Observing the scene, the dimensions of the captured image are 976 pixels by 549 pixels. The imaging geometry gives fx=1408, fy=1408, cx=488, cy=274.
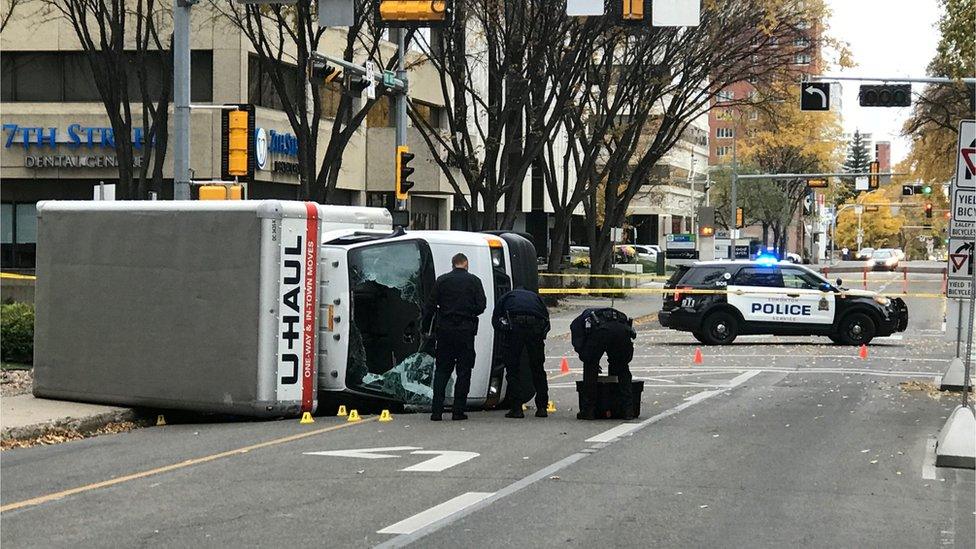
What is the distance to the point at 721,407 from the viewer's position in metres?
17.0

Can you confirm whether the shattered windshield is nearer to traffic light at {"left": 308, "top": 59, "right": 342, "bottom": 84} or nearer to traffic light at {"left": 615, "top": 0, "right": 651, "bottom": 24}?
traffic light at {"left": 615, "top": 0, "right": 651, "bottom": 24}

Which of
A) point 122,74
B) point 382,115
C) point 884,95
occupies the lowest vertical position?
point 884,95

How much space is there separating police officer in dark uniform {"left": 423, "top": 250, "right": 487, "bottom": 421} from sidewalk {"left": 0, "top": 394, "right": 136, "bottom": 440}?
3563 mm

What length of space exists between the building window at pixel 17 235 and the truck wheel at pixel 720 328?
79.4 feet

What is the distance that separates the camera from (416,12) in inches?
706

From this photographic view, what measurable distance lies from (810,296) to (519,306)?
1507 cm

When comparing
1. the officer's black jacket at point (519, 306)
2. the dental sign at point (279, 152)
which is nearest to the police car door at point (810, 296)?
the officer's black jacket at point (519, 306)

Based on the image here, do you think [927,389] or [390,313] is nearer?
[390,313]

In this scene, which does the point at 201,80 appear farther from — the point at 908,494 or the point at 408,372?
the point at 908,494

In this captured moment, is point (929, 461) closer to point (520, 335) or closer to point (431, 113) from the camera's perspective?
point (520, 335)

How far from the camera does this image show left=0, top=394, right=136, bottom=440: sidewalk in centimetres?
1398

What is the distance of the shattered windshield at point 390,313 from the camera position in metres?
15.9

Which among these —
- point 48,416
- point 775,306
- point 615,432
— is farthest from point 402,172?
point 615,432

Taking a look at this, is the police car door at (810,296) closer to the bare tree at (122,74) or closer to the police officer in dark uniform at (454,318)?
the bare tree at (122,74)
